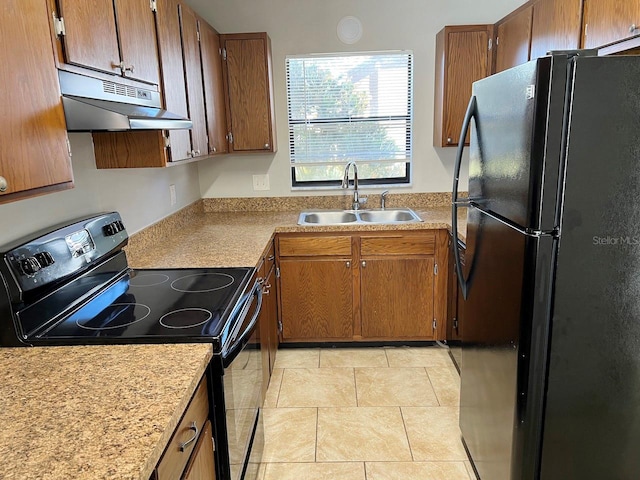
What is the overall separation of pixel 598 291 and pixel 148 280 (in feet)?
5.26

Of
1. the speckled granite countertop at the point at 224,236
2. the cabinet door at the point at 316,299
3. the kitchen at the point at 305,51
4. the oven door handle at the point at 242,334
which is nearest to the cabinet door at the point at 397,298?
the cabinet door at the point at 316,299

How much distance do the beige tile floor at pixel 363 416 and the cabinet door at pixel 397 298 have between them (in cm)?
16

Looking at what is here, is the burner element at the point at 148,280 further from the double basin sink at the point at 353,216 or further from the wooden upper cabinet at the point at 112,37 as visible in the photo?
the double basin sink at the point at 353,216

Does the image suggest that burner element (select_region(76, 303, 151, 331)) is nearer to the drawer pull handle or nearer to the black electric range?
the black electric range

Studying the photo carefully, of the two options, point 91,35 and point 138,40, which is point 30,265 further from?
point 138,40

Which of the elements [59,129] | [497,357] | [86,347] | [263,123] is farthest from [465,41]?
[86,347]

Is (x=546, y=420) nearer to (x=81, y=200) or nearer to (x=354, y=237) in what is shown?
(x=354, y=237)

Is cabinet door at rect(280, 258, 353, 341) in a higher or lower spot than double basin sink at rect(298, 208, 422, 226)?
lower

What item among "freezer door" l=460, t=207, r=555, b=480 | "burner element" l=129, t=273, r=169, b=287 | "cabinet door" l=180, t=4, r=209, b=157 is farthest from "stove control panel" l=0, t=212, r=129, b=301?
"freezer door" l=460, t=207, r=555, b=480

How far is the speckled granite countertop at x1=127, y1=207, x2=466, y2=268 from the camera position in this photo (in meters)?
2.16

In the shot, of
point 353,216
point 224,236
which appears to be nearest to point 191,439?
point 224,236

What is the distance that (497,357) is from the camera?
163 cm

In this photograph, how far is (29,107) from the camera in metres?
1.09

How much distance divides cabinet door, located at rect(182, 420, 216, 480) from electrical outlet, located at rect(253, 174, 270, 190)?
2.34 metres
